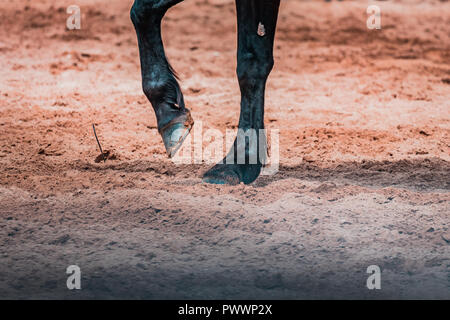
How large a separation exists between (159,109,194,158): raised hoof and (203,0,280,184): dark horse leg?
0.89ft

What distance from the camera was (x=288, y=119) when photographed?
4371 mm

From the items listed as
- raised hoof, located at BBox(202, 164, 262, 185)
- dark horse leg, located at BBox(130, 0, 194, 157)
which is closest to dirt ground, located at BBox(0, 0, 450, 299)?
raised hoof, located at BBox(202, 164, 262, 185)

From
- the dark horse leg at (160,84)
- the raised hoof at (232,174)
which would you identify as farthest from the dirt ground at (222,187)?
the dark horse leg at (160,84)

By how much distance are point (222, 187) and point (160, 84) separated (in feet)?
2.77

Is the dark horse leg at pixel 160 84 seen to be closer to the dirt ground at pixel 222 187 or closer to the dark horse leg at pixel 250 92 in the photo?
the dirt ground at pixel 222 187

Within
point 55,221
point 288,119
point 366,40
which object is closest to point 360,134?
point 288,119

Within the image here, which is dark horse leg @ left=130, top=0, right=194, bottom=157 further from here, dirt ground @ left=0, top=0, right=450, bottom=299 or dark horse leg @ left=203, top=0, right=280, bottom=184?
dark horse leg @ left=203, top=0, right=280, bottom=184

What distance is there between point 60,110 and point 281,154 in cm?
181

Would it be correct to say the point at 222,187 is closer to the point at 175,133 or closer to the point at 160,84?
the point at 175,133

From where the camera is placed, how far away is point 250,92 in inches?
131

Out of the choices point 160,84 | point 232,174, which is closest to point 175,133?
point 160,84

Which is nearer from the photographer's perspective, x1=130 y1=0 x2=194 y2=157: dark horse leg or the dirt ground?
the dirt ground

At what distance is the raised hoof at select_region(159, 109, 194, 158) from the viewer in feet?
11.2

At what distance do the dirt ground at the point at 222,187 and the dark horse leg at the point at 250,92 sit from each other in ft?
0.47
